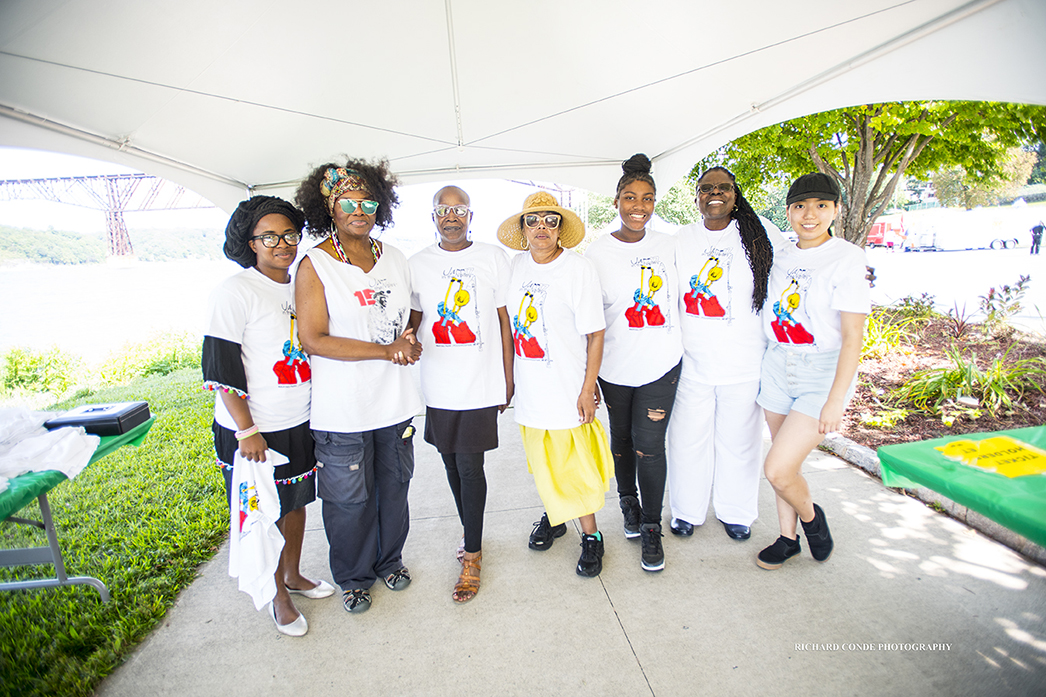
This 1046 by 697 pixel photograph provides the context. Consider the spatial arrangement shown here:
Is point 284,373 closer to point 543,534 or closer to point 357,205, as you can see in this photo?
point 357,205

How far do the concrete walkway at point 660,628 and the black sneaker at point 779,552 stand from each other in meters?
0.04

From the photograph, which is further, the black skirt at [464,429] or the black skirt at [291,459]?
the black skirt at [464,429]

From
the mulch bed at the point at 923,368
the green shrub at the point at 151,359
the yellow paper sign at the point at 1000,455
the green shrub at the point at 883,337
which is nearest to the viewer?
the yellow paper sign at the point at 1000,455

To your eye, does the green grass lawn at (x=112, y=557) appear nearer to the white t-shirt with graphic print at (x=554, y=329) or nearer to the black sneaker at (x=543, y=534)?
the black sneaker at (x=543, y=534)

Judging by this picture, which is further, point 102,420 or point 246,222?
point 102,420

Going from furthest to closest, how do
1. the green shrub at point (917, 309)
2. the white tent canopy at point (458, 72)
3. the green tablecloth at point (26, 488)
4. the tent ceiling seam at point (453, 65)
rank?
the green shrub at point (917, 309) → the tent ceiling seam at point (453, 65) → the white tent canopy at point (458, 72) → the green tablecloth at point (26, 488)

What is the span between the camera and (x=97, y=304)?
21.4 m

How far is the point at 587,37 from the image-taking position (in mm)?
3822

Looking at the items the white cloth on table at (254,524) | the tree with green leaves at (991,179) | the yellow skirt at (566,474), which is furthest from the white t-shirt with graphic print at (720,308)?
the tree with green leaves at (991,179)

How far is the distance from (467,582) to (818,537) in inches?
72.9

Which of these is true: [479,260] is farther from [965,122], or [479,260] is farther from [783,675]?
[965,122]

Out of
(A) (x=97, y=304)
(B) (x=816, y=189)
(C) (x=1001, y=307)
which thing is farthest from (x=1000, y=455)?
(A) (x=97, y=304)

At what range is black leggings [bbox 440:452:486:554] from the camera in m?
2.48

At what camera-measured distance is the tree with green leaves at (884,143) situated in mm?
5320
